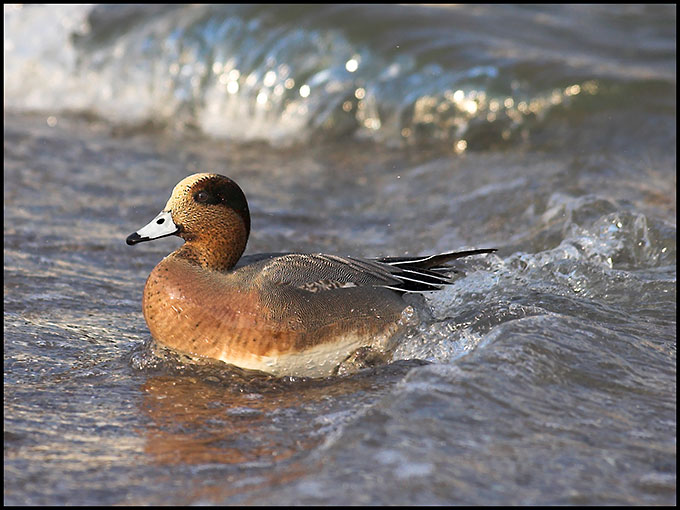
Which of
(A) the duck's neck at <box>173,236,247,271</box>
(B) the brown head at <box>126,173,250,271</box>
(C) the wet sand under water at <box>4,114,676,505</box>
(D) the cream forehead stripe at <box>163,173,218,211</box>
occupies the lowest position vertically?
(C) the wet sand under water at <box>4,114,676,505</box>

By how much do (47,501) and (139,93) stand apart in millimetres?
8034

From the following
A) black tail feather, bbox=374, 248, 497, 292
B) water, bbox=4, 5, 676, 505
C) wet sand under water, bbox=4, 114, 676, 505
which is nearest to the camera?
wet sand under water, bbox=4, 114, 676, 505

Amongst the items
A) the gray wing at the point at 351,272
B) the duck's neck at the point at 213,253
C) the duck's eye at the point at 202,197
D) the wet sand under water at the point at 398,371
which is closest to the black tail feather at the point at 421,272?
the gray wing at the point at 351,272

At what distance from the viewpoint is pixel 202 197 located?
14.1 ft

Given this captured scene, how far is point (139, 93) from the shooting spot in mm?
10492

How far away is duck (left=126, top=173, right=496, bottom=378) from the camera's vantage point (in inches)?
160

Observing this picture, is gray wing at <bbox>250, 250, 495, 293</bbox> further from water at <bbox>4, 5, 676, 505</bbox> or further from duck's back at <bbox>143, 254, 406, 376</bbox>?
water at <bbox>4, 5, 676, 505</bbox>

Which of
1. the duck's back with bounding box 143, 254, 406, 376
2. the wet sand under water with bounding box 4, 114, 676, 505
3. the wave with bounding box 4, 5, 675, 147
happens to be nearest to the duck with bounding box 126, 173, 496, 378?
the duck's back with bounding box 143, 254, 406, 376

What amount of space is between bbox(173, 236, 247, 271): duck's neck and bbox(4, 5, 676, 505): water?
0.45 metres

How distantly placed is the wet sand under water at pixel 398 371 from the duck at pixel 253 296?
0.13m

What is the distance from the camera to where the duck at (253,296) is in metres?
4.07

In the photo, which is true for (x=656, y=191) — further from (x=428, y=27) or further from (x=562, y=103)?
(x=428, y=27)

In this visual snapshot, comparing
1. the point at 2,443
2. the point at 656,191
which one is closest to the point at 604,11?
the point at 656,191

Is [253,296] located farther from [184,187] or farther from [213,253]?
[184,187]
